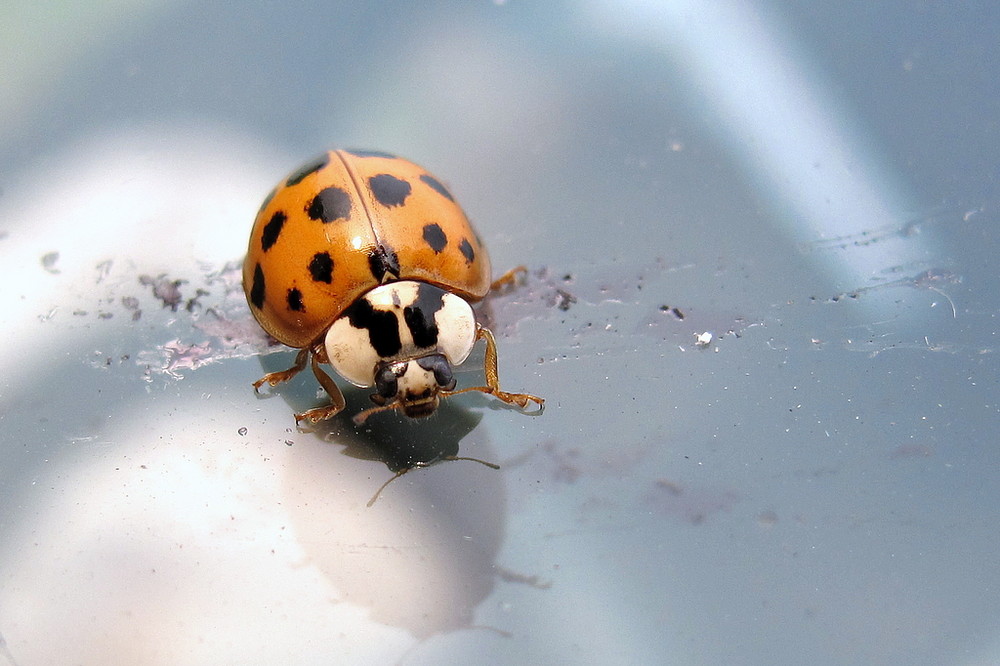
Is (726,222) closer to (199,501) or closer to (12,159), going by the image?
(199,501)

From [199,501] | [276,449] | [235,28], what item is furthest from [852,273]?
→ [235,28]

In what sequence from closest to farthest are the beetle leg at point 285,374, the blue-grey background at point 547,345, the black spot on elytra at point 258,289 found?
the blue-grey background at point 547,345, the black spot on elytra at point 258,289, the beetle leg at point 285,374

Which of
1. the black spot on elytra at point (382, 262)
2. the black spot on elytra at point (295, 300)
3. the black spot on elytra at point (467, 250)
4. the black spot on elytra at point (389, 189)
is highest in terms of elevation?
the black spot on elytra at point (389, 189)

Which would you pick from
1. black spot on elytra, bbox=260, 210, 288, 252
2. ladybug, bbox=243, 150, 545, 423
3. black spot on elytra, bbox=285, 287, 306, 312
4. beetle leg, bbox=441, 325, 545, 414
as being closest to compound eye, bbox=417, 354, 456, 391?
ladybug, bbox=243, 150, 545, 423

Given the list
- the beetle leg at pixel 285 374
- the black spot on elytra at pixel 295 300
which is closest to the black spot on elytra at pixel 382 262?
the black spot on elytra at pixel 295 300

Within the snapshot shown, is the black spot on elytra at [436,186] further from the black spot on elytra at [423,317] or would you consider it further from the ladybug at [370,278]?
the black spot on elytra at [423,317]

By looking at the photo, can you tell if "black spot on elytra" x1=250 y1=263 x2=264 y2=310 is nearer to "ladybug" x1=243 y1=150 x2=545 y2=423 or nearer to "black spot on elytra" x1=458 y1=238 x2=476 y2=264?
"ladybug" x1=243 y1=150 x2=545 y2=423

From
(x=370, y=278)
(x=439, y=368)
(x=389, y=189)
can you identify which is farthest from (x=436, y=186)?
(x=439, y=368)
